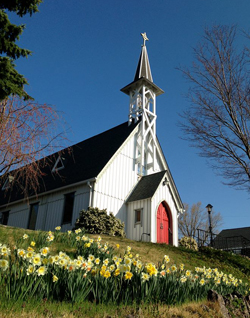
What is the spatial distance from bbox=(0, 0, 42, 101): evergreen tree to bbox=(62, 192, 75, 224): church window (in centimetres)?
955

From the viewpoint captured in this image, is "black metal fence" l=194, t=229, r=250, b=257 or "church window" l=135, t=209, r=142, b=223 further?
"black metal fence" l=194, t=229, r=250, b=257

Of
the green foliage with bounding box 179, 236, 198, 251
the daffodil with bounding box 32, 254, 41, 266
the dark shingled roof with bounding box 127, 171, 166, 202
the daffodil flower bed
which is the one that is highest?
the dark shingled roof with bounding box 127, 171, 166, 202

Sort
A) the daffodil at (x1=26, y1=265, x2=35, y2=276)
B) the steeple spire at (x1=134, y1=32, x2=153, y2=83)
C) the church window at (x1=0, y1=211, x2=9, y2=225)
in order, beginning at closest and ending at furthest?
the daffodil at (x1=26, y1=265, x2=35, y2=276) < the church window at (x1=0, y1=211, x2=9, y2=225) < the steeple spire at (x1=134, y1=32, x2=153, y2=83)

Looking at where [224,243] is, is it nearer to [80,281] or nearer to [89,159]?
[89,159]

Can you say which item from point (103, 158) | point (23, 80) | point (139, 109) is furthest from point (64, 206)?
point (23, 80)

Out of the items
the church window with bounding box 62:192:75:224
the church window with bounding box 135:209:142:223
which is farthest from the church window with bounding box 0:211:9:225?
the church window with bounding box 135:209:142:223

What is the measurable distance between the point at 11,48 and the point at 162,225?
40.1ft

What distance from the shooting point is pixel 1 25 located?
30.1 ft

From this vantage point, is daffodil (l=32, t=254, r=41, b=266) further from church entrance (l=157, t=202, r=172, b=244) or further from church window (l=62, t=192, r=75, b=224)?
church entrance (l=157, t=202, r=172, b=244)

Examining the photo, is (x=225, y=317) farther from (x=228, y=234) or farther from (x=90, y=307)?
(x=228, y=234)

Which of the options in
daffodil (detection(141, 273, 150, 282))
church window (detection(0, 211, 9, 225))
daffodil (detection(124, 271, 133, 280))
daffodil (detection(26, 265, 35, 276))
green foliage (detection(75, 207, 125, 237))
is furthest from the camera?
church window (detection(0, 211, 9, 225))

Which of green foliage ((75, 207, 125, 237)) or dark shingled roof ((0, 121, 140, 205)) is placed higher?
dark shingled roof ((0, 121, 140, 205))

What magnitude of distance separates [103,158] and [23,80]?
379 inches

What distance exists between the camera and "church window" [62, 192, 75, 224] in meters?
17.5
